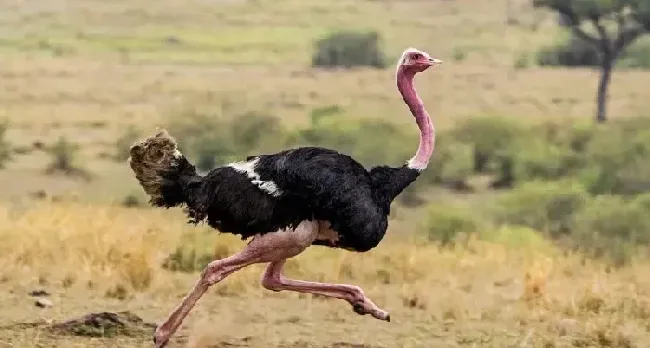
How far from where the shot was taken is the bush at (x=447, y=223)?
1695cm

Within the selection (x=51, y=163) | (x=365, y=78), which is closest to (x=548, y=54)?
(x=365, y=78)

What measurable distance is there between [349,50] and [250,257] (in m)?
45.7

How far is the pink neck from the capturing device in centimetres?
692

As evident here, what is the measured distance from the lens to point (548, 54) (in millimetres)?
51781

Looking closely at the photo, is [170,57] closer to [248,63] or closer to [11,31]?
[248,63]

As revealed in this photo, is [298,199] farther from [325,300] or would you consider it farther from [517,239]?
[517,239]

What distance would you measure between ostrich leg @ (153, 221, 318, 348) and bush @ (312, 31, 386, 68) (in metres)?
43.1

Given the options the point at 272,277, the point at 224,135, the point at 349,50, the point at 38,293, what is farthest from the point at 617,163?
the point at 349,50

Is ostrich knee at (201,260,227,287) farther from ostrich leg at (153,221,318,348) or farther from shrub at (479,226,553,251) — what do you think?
shrub at (479,226,553,251)

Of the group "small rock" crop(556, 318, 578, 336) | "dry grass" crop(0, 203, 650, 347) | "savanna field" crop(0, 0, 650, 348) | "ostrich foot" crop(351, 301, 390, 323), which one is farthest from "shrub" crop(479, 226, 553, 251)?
"ostrich foot" crop(351, 301, 390, 323)

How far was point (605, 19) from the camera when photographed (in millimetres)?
38562

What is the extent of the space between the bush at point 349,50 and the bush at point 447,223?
101 feet

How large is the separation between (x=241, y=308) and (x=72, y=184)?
58.5 ft

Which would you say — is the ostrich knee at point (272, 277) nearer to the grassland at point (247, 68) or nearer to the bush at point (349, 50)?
the grassland at point (247, 68)
